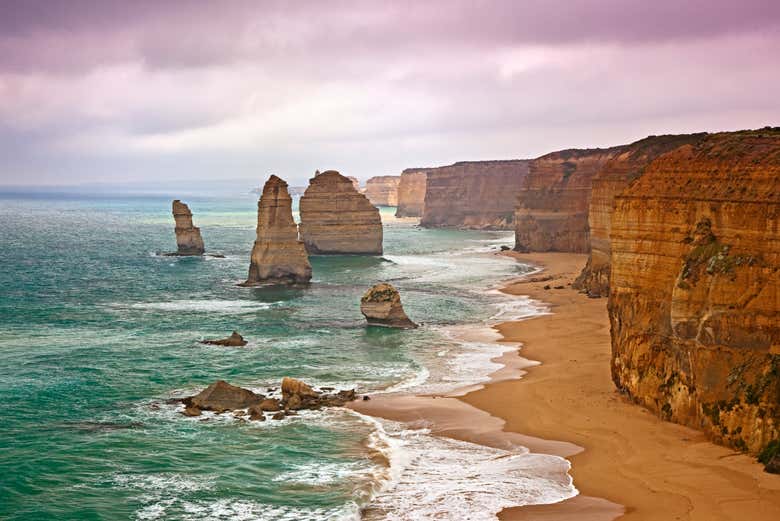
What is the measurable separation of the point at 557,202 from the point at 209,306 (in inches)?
2282

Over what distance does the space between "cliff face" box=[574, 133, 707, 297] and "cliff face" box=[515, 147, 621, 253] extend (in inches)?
1457

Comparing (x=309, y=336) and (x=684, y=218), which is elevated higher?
(x=684, y=218)

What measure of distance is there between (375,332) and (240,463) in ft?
86.0

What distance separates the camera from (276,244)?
74750mm

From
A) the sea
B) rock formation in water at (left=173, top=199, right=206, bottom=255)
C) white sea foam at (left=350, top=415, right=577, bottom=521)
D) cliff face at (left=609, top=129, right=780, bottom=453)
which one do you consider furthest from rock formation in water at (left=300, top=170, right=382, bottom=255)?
white sea foam at (left=350, top=415, right=577, bottom=521)

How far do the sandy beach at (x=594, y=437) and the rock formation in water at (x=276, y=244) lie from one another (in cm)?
2830

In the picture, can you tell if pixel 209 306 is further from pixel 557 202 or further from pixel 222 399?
pixel 557 202

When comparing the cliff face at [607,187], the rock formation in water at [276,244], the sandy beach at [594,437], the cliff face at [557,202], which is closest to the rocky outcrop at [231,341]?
the sandy beach at [594,437]

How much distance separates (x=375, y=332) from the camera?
54062 mm

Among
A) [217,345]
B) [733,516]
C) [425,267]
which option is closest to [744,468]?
[733,516]

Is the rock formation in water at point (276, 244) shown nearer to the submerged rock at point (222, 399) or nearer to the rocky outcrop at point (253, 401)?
the rocky outcrop at point (253, 401)

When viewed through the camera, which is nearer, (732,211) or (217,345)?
(732,211)

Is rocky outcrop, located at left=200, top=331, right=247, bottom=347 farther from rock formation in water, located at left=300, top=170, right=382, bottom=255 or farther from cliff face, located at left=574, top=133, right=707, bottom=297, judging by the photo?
rock formation in water, located at left=300, top=170, right=382, bottom=255

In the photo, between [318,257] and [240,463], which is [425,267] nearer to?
[318,257]
